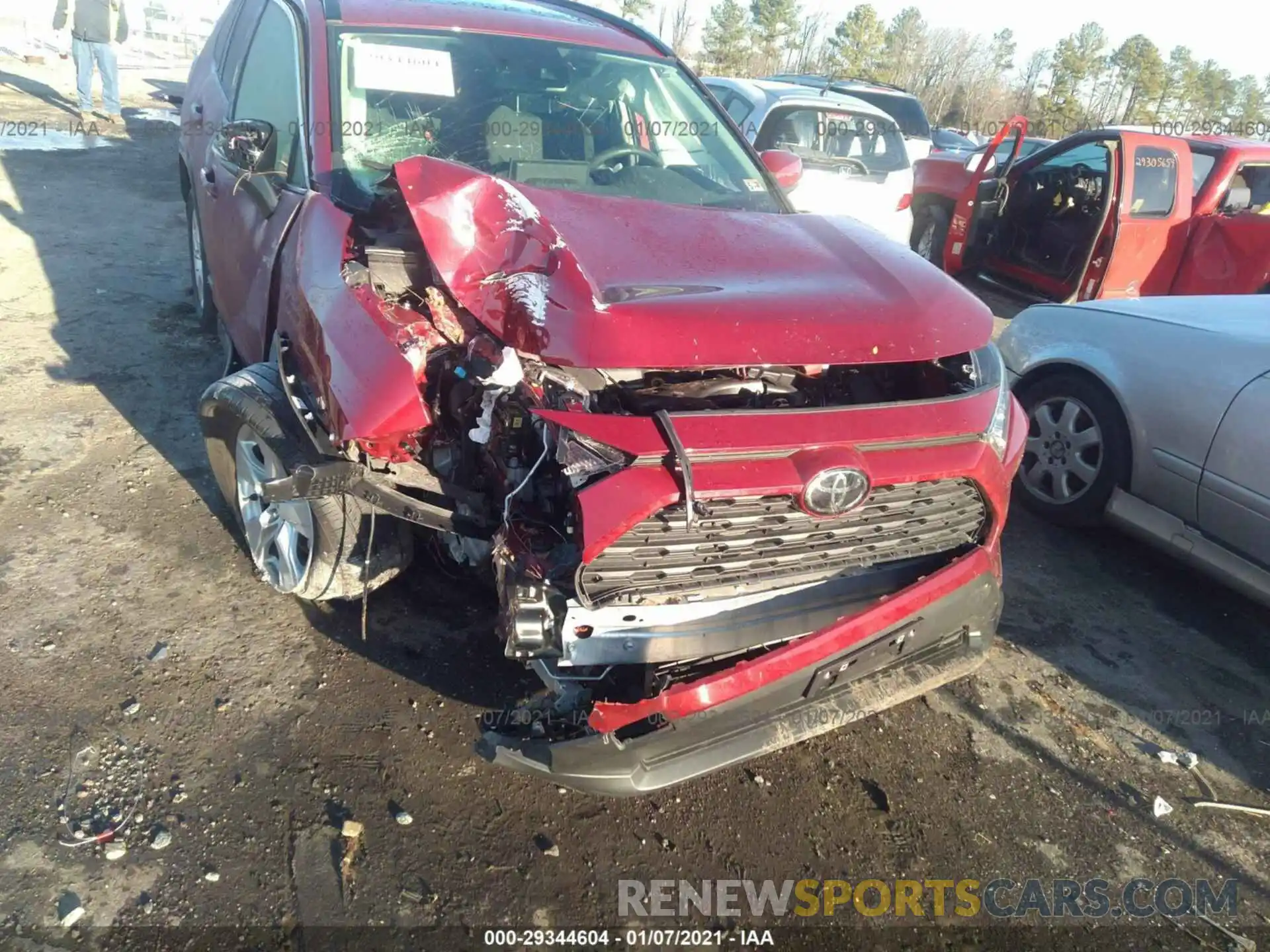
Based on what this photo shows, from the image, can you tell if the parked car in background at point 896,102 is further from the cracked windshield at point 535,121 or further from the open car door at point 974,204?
the cracked windshield at point 535,121

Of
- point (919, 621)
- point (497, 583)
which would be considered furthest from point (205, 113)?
point (919, 621)

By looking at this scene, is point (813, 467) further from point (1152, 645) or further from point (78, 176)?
point (78, 176)

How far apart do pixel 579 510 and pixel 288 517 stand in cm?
136

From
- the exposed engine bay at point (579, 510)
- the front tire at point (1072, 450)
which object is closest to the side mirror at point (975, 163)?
the front tire at point (1072, 450)

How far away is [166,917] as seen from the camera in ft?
6.39

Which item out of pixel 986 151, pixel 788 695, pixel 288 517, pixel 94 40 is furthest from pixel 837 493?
pixel 94 40

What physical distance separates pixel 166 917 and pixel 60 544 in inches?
68.0

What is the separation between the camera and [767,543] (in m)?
2.06

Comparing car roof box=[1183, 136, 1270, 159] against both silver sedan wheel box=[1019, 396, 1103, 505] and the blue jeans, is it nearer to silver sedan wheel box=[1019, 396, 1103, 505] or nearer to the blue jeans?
silver sedan wheel box=[1019, 396, 1103, 505]

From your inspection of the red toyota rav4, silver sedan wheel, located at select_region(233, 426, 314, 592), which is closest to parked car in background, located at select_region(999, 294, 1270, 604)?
the red toyota rav4

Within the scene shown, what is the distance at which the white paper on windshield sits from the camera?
10.00ft

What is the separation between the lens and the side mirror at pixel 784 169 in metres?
3.63

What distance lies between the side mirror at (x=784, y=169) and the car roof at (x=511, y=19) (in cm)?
74

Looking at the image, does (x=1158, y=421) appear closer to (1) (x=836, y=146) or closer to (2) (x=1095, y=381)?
(2) (x=1095, y=381)
